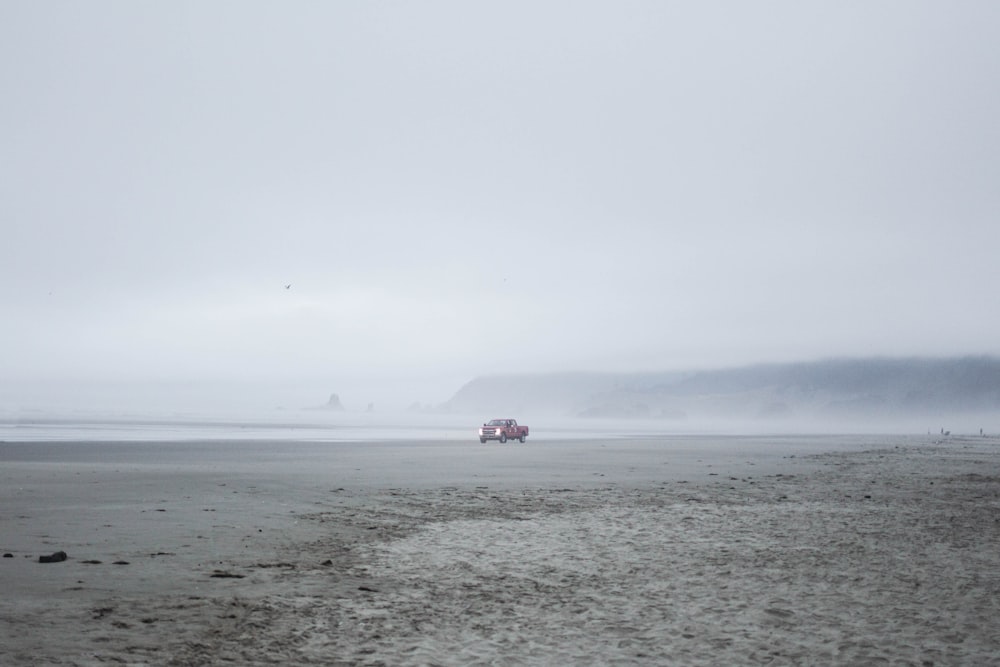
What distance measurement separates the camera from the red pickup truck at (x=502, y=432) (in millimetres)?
73875

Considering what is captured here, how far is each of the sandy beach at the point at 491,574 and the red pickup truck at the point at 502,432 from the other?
4346 cm

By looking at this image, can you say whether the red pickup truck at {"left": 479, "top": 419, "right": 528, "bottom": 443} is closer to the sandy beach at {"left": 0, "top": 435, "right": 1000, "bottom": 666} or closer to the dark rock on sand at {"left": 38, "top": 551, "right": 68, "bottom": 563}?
the sandy beach at {"left": 0, "top": 435, "right": 1000, "bottom": 666}

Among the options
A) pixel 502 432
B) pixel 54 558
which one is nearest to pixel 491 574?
pixel 54 558

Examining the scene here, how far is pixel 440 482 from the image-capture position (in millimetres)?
32219

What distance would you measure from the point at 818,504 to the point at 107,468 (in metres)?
29.5

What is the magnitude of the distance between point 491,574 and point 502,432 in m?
60.1

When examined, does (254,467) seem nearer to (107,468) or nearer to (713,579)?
(107,468)

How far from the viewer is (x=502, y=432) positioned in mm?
74250

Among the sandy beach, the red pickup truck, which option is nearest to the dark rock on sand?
the sandy beach

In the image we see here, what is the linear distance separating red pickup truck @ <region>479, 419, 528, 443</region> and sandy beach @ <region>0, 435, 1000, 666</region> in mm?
43459

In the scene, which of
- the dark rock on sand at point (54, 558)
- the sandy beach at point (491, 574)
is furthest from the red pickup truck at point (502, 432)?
the dark rock on sand at point (54, 558)

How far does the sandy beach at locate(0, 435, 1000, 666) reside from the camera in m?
9.84

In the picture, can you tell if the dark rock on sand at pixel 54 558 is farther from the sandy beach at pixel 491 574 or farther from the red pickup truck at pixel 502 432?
the red pickup truck at pixel 502 432

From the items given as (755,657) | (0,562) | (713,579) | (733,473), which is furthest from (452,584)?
(733,473)
